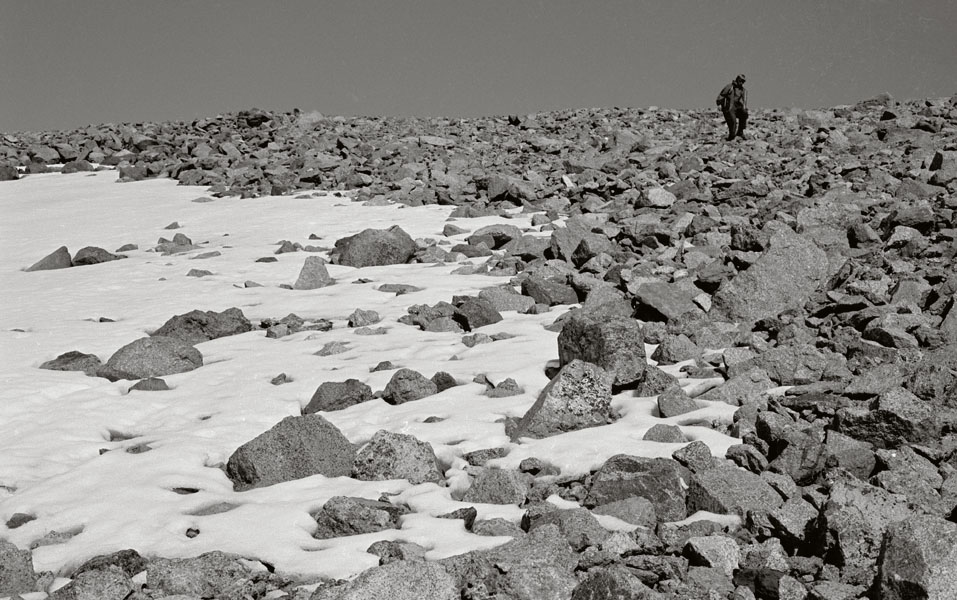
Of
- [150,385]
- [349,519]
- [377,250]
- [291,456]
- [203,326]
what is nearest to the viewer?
[349,519]

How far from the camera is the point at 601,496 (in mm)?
4906

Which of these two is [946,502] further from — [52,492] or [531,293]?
[531,293]

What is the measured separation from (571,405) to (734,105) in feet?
55.1

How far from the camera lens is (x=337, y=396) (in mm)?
7184

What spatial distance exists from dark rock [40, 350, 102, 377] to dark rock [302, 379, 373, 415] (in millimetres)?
2740

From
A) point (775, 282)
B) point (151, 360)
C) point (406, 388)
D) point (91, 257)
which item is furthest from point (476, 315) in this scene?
point (91, 257)

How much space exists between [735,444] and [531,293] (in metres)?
4.94

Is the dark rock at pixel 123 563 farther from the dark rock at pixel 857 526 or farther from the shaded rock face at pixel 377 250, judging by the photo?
the shaded rock face at pixel 377 250

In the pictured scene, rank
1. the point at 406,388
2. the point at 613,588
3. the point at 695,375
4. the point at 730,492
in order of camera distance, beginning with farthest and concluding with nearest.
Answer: the point at 406,388
the point at 695,375
the point at 730,492
the point at 613,588

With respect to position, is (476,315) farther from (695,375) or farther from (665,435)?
(665,435)

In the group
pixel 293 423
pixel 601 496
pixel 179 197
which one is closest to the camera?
pixel 601 496

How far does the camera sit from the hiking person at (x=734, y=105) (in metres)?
21.0

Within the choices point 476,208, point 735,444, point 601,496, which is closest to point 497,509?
point 601,496

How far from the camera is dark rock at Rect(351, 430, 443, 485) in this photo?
5.54 m
